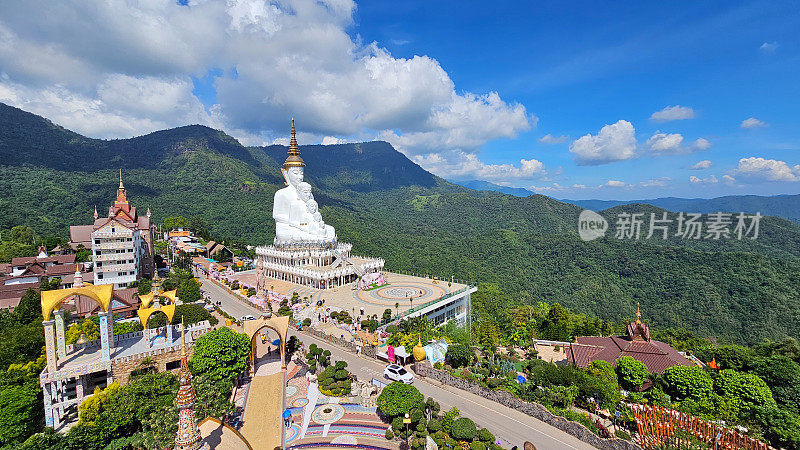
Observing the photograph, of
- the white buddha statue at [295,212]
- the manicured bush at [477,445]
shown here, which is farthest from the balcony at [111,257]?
the manicured bush at [477,445]

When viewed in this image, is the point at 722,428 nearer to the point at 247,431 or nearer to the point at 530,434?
the point at 530,434

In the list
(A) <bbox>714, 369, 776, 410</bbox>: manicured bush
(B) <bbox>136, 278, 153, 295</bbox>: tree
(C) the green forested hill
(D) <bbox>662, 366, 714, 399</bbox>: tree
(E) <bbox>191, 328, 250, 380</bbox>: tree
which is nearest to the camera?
(A) <bbox>714, 369, 776, 410</bbox>: manicured bush

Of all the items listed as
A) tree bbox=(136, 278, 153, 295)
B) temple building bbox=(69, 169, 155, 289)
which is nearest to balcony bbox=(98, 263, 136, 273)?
temple building bbox=(69, 169, 155, 289)

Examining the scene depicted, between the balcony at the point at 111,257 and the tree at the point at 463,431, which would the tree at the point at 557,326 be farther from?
the balcony at the point at 111,257

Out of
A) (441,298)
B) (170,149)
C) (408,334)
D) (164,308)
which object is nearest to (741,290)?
(441,298)

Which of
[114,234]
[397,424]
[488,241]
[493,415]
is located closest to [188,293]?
[114,234]

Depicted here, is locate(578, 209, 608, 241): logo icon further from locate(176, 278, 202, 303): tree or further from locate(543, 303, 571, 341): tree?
locate(176, 278, 202, 303): tree
